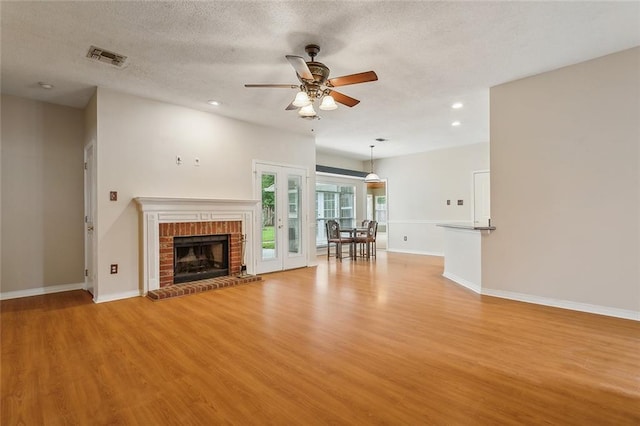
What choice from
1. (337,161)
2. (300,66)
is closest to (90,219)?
(300,66)

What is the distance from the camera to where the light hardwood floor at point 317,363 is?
1769mm

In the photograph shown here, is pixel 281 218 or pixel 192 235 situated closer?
pixel 192 235

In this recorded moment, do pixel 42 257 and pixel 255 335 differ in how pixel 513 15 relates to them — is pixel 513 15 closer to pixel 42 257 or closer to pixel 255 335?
pixel 255 335

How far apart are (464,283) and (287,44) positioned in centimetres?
412

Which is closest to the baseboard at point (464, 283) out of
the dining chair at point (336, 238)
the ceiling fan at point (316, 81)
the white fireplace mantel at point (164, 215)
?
the dining chair at point (336, 238)

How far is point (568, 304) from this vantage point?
3.61 metres

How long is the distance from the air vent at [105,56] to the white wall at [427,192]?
7.49 m

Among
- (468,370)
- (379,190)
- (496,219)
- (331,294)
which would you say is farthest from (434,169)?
(468,370)

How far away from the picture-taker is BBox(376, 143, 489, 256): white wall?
316 inches

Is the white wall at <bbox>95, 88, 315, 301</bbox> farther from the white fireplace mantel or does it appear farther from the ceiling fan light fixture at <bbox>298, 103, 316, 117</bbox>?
the ceiling fan light fixture at <bbox>298, 103, 316, 117</bbox>

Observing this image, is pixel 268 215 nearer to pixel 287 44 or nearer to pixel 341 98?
pixel 341 98

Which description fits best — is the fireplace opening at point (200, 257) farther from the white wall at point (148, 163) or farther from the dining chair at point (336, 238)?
the dining chair at point (336, 238)

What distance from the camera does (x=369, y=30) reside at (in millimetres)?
2852

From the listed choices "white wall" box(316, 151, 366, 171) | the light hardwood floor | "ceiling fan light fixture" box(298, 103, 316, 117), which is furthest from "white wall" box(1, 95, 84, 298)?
"white wall" box(316, 151, 366, 171)
